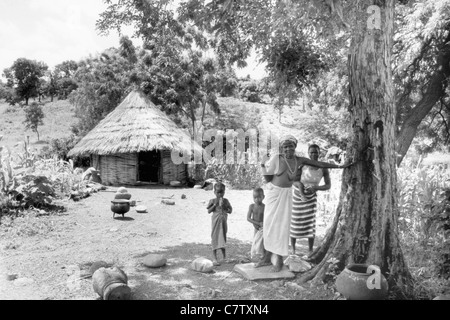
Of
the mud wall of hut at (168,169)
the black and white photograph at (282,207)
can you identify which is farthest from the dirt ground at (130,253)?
the mud wall of hut at (168,169)

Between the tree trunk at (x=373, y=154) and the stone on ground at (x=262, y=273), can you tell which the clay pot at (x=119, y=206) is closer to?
the stone on ground at (x=262, y=273)

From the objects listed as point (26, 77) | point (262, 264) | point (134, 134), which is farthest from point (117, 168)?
point (26, 77)

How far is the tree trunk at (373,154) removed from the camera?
4465 millimetres

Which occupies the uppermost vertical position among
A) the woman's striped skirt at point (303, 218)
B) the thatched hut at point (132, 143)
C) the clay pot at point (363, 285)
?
the thatched hut at point (132, 143)

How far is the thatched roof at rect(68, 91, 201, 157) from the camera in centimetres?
1522

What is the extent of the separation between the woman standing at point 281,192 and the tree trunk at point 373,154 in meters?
0.55

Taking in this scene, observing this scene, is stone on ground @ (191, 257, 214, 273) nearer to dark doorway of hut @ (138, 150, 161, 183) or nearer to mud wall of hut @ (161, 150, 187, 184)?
mud wall of hut @ (161, 150, 187, 184)

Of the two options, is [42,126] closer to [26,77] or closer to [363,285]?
[26,77]

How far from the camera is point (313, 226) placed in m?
6.01

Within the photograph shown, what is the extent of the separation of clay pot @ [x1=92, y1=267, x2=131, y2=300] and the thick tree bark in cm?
700
